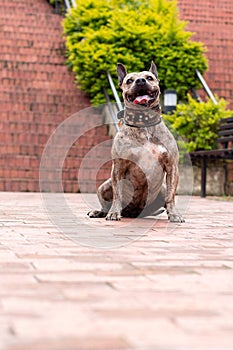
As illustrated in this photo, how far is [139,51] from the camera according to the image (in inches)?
474

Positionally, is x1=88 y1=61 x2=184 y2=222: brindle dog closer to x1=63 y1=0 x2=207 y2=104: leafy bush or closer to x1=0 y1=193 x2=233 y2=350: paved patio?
x1=0 y1=193 x2=233 y2=350: paved patio

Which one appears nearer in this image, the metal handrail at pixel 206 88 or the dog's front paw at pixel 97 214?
the dog's front paw at pixel 97 214

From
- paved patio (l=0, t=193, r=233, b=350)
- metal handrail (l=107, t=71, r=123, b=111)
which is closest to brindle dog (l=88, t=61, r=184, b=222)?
paved patio (l=0, t=193, r=233, b=350)

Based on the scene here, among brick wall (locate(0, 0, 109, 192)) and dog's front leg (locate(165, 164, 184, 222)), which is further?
brick wall (locate(0, 0, 109, 192))

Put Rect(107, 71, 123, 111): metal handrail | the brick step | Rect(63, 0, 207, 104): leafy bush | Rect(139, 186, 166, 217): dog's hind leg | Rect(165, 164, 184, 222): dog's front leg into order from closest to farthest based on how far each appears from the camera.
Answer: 1. Rect(165, 164, 184, 222): dog's front leg
2. Rect(139, 186, 166, 217): dog's hind leg
3. Rect(107, 71, 123, 111): metal handrail
4. Rect(63, 0, 207, 104): leafy bush
5. the brick step

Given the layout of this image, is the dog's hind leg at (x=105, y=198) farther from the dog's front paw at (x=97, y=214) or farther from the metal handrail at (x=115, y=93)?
the metal handrail at (x=115, y=93)

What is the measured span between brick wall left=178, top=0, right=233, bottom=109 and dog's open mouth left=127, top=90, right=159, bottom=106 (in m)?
8.03

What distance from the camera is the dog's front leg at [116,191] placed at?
5.25 meters

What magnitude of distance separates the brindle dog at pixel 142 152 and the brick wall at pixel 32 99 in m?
5.60

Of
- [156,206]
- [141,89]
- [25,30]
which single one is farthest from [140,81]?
[25,30]

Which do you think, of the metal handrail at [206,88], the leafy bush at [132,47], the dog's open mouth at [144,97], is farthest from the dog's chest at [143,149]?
the leafy bush at [132,47]

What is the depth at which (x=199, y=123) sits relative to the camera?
10797mm

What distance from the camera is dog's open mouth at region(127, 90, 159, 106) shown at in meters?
5.18

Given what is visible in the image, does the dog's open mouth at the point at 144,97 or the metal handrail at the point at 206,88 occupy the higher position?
the metal handrail at the point at 206,88
